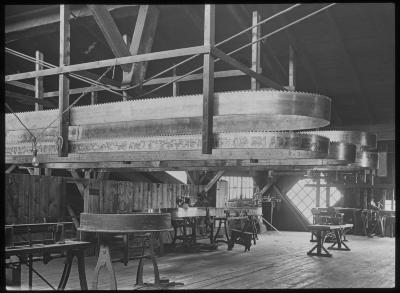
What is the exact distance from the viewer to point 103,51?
1035cm

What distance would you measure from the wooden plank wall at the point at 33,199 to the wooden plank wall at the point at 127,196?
687 millimetres

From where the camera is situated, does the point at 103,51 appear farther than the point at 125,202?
No

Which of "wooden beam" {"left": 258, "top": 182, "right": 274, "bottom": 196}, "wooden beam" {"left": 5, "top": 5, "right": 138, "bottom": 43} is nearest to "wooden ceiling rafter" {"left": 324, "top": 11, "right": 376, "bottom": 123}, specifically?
"wooden beam" {"left": 5, "top": 5, "right": 138, "bottom": 43}

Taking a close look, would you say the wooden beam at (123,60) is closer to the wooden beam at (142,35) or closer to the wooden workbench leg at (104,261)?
the wooden beam at (142,35)

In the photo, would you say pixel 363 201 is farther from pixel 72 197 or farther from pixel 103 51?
pixel 103 51

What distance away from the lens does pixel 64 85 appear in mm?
4906

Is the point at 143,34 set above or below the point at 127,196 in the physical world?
above

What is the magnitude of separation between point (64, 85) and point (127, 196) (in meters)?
7.51

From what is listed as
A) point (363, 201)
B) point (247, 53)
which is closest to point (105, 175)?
→ point (247, 53)

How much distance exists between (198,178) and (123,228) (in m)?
9.98

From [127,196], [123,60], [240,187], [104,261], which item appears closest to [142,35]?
[123,60]

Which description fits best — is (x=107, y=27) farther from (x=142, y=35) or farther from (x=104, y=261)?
(x=104, y=261)

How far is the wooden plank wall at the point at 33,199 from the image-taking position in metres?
9.64

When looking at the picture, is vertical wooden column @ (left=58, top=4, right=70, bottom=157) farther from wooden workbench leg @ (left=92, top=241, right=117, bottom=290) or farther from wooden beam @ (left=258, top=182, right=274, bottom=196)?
wooden beam @ (left=258, top=182, right=274, bottom=196)
